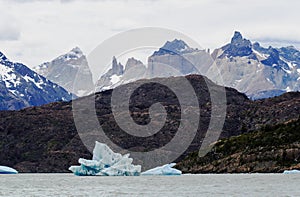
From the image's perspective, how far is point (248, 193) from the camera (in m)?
127

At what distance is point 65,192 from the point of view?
137875mm

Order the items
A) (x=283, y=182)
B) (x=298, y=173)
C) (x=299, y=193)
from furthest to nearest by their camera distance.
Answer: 1. (x=298, y=173)
2. (x=283, y=182)
3. (x=299, y=193)

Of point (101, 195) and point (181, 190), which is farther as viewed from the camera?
point (181, 190)

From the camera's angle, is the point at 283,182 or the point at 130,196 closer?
the point at 130,196

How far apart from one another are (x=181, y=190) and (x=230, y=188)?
9611mm

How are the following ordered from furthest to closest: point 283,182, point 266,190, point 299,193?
point 283,182 → point 266,190 → point 299,193

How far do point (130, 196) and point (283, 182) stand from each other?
44.1m

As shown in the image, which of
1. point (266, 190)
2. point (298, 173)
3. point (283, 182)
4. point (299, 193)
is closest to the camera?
point (299, 193)

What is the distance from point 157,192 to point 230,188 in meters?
15.1

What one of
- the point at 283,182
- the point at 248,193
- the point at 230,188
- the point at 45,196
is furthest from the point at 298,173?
the point at 45,196

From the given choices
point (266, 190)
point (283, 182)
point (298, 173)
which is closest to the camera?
point (266, 190)

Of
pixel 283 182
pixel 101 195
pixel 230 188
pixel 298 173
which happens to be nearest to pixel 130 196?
pixel 101 195

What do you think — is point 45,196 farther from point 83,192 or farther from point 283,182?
point 283,182

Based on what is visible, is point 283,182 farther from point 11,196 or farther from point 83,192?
point 11,196
